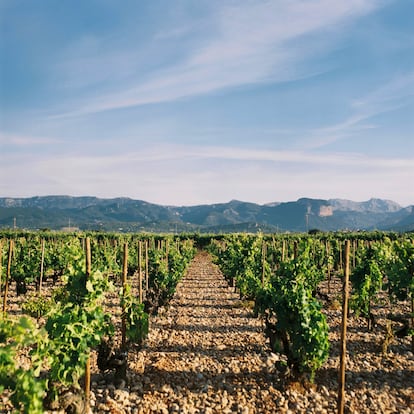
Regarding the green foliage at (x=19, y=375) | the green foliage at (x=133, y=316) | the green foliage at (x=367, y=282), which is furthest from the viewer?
the green foliage at (x=367, y=282)

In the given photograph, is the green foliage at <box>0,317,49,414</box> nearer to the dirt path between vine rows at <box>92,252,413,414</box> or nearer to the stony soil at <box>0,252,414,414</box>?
the stony soil at <box>0,252,414,414</box>

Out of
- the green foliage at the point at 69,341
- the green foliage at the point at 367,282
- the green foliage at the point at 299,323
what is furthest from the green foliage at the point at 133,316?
the green foliage at the point at 367,282

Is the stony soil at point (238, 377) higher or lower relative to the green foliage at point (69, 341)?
lower

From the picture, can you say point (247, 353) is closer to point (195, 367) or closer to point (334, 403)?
point (195, 367)

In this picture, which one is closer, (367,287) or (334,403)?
(334,403)

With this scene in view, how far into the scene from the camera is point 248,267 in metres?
17.3

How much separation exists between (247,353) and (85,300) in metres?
4.49

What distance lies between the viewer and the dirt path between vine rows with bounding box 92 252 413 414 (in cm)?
662

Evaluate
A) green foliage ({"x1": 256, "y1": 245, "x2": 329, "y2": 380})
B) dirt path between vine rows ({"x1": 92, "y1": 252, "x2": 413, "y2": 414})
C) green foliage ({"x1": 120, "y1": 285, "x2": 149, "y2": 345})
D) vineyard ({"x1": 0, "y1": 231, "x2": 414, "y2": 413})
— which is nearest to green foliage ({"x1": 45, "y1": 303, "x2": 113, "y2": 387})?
vineyard ({"x1": 0, "y1": 231, "x2": 414, "y2": 413})

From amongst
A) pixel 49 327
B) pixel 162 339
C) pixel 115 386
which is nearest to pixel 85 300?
pixel 49 327

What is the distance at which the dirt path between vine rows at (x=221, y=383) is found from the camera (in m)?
6.62

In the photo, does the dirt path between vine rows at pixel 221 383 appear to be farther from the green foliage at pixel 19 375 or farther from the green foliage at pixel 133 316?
the green foliage at pixel 19 375

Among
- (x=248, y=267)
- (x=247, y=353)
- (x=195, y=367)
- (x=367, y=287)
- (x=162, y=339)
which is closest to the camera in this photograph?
(x=195, y=367)

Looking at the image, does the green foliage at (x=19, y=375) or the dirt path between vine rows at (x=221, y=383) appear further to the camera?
the dirt path between vine rows at (x=221, y=383)
